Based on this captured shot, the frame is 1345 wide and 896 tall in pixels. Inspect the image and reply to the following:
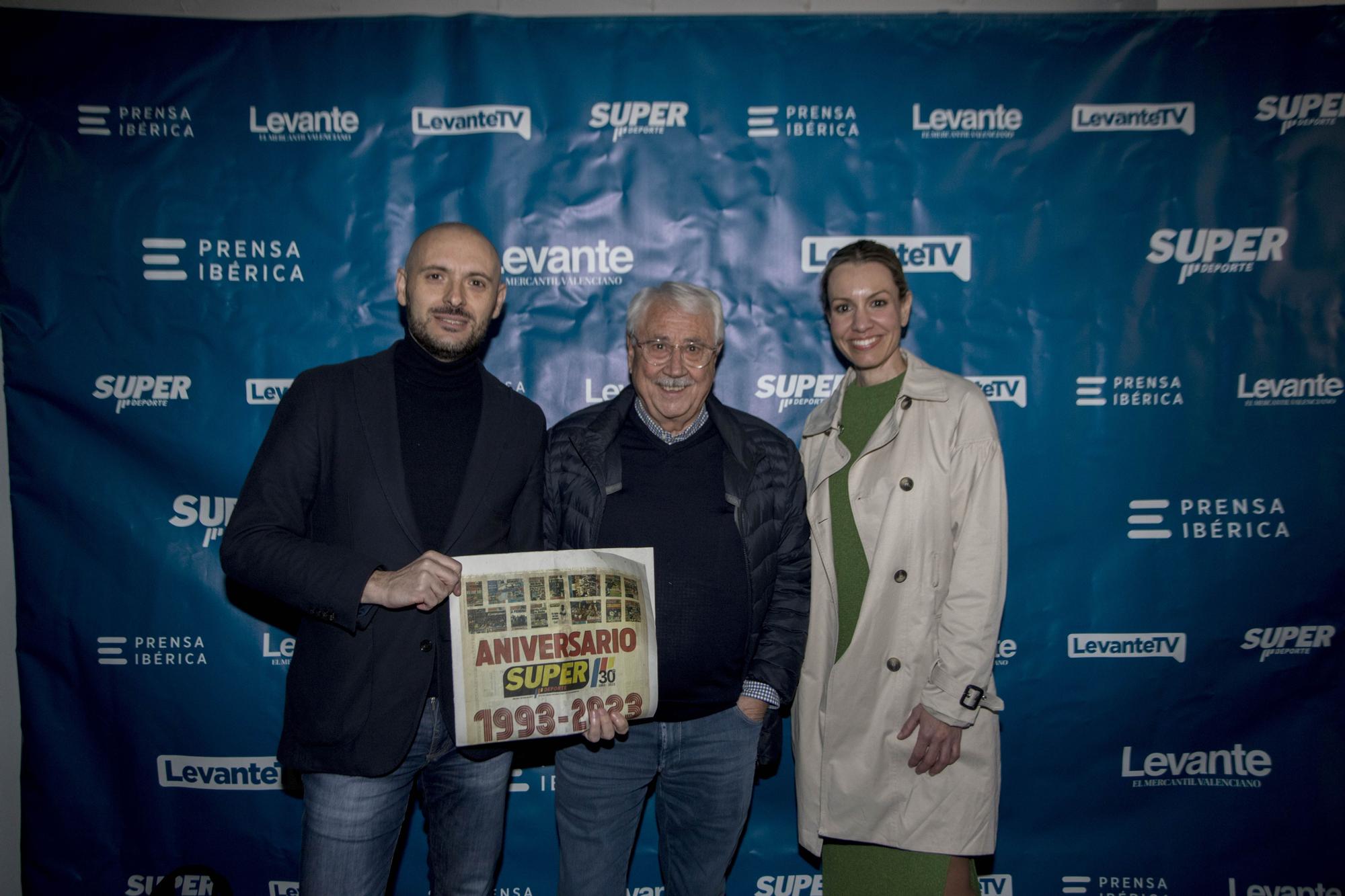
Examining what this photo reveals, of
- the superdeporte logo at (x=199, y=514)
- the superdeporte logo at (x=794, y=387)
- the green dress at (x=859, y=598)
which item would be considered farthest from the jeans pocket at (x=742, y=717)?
the superdeporte logo at (x=199, y=514)

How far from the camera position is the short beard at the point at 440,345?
1650 mm

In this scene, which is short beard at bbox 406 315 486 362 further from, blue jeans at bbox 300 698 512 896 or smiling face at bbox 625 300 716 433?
blue jeans at bbox 300 698 512 896

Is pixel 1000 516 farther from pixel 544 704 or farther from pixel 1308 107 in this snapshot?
pixel 1308 107

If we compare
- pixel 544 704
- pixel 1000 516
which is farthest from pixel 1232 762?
pixel 544 704

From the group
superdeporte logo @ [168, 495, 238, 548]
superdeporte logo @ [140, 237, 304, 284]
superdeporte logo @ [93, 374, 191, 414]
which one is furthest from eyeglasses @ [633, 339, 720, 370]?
superdeporte logo @ [93, 374, 191, 414]

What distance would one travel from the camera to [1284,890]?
8.41ft

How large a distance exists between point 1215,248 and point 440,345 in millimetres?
2906

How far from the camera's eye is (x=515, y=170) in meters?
2.50

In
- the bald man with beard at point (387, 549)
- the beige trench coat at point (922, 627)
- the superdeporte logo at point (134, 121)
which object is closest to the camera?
the bald man with beard at point (387, 549)

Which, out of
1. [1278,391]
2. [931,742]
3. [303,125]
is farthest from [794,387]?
[303,125]

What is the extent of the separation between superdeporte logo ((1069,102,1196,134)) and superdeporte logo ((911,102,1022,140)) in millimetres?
260

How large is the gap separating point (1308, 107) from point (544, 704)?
3.51 metres

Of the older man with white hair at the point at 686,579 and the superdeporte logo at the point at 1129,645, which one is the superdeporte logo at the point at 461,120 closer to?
the older man with white hair at the point at 686,579

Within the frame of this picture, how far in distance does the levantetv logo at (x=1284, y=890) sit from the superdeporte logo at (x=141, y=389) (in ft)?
15.0
